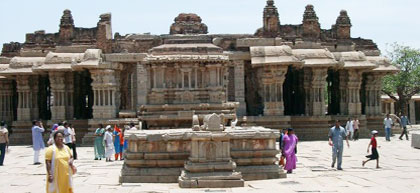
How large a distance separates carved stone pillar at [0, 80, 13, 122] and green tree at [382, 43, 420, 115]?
23.3 metres

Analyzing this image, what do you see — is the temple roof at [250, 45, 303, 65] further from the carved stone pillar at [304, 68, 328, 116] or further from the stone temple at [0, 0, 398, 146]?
the carved stone pillar at [304, 68, 328, 116]

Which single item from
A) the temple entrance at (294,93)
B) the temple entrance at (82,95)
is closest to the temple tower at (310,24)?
the temple entrance at (294,93)

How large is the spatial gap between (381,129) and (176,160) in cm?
1813

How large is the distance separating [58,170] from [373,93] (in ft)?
73.5

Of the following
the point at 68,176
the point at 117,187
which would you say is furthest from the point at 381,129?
the point at 68,176

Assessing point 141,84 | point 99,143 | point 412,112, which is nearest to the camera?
point 99,143

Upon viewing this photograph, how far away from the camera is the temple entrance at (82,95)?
90.1ft

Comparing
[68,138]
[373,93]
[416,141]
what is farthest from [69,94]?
[416,141]

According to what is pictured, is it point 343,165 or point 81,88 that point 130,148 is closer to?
point 343,165

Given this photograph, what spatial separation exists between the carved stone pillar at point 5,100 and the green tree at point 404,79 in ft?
76.3

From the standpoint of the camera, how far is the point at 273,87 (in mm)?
24234

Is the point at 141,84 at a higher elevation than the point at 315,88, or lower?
higher

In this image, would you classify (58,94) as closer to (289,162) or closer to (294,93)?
(294,93)

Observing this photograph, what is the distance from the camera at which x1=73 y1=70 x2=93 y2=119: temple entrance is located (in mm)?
27453
